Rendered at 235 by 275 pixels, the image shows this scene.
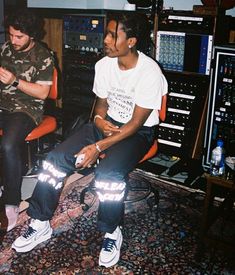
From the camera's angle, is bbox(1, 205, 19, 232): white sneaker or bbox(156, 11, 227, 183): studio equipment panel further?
bbox(156, 11, 227, 183): studio equipment panel

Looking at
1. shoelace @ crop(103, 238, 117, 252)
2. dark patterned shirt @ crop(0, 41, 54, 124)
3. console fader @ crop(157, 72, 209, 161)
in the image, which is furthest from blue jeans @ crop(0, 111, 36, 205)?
console fader @ crop(157, 72, 209, 161)

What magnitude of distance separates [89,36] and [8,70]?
3.17 feet

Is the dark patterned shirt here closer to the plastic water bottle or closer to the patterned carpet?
the patterned carpet

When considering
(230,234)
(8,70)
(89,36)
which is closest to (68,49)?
(89,36)

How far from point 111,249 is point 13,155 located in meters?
0.97

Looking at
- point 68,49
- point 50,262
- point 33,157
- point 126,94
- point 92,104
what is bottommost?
point 50,262

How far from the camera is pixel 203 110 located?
3320 mm

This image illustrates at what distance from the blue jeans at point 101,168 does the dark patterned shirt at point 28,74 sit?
20.9 inches

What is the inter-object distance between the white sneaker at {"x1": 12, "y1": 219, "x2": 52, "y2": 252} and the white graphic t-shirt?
0.90m

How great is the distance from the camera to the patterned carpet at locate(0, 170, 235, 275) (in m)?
2.33

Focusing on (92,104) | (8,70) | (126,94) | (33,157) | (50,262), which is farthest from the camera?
(92,104)

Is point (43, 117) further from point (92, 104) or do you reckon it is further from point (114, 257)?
point (114, 257)

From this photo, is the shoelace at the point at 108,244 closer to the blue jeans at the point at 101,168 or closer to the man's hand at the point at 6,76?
the blue jeans at the point at 101,168

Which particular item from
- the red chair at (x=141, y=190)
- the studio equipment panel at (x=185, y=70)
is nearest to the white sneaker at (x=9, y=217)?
the red chair at (x=141, y=190)
